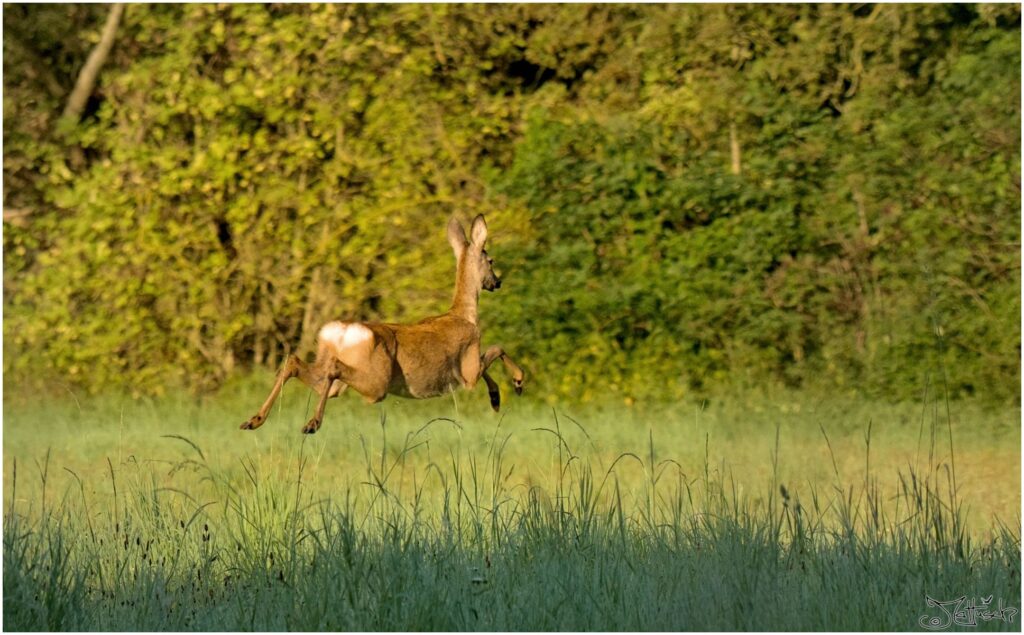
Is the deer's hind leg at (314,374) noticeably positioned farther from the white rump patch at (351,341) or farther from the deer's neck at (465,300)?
the deer's neck at (465,300)

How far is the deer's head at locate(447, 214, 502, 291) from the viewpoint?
20.2 ft

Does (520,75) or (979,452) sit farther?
(520,75)

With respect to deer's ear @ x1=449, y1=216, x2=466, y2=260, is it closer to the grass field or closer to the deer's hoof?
the grass field

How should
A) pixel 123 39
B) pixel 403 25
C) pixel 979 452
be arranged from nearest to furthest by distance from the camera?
pixel 979 452, pixel 403 25, pixel 123 39

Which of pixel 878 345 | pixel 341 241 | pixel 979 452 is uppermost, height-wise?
pixel 341 241

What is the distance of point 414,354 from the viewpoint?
596cm

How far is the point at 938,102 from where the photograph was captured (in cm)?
1098

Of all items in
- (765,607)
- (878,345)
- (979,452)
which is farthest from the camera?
(878,345)

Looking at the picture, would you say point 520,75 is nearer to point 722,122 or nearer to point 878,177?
point 722,122

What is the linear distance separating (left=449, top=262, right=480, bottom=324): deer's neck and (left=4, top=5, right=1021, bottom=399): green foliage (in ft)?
14.2

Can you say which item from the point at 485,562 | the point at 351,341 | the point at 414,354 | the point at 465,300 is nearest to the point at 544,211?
the point at 465,300

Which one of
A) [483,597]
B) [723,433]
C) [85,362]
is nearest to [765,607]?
[483,597]

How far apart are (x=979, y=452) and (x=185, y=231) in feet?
20.0

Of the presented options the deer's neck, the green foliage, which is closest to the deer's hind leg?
the deer's neck
